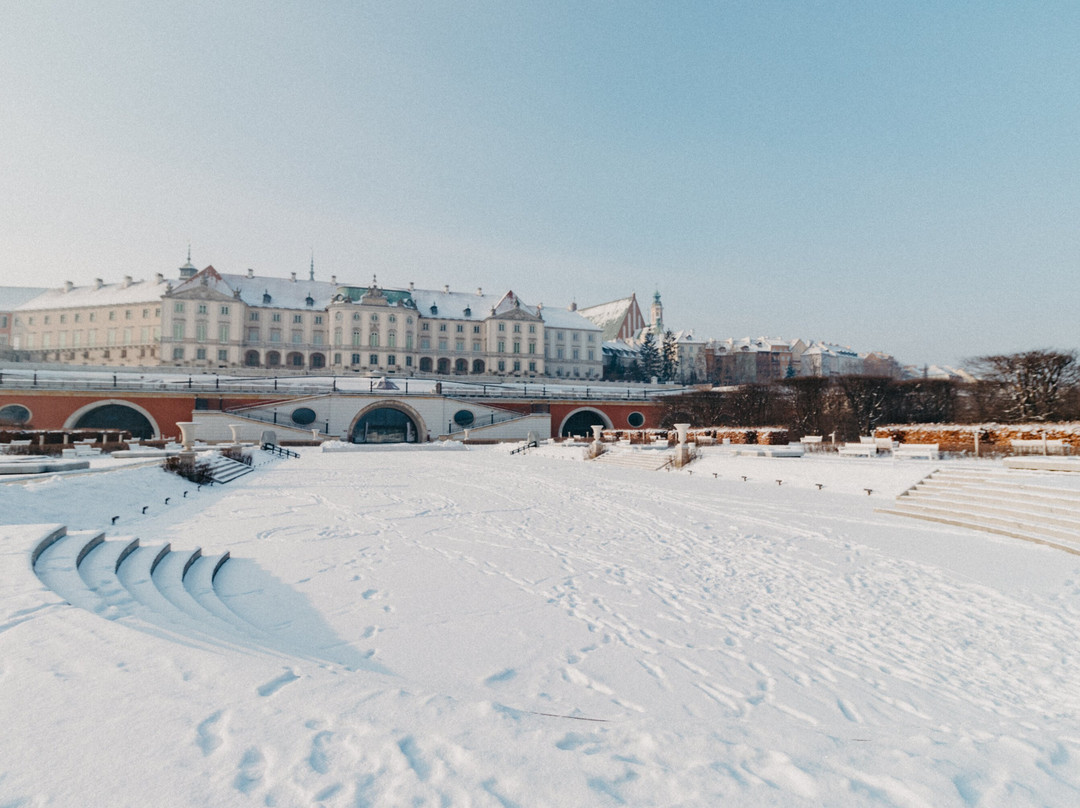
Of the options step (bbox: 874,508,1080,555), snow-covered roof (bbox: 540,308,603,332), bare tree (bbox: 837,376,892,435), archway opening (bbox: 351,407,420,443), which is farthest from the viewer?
snow-covered roof (bbox: 540,308,603,332)

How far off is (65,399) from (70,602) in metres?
47.5

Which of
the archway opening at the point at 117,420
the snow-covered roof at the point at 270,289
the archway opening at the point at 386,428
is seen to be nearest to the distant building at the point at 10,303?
the snow-covered roof at the point at 270,289

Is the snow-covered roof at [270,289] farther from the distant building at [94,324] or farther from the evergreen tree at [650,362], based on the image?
the evergreen tree at [650,362]

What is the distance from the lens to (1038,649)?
5906mm

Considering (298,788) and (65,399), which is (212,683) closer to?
(298,788)

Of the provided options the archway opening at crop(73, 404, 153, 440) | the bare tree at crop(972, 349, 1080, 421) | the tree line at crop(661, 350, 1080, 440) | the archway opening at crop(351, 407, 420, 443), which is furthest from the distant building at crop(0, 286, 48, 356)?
the bare tree at crop(972, 349, 1080, 421)

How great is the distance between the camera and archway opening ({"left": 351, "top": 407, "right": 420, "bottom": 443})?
5330 centimetres

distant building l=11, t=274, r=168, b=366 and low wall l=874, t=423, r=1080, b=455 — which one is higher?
distant building l=11, t=274, r=168, b=366

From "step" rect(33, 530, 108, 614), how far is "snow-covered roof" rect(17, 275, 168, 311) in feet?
238

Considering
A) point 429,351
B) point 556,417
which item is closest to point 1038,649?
point 556,417

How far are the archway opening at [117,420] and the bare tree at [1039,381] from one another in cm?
5671

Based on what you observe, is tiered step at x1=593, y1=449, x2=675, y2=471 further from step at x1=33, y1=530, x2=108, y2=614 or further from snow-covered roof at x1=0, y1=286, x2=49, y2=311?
snow-covered roof at x1=0, y1=286, x2=49, y2=311

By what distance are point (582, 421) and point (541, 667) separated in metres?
50.9

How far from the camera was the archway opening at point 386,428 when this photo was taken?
175 feet
